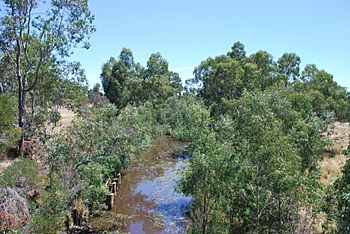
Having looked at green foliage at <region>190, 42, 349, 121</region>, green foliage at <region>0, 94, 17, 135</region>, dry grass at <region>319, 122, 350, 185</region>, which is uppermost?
green foliage at <region>190, 42, 349, 121</region>

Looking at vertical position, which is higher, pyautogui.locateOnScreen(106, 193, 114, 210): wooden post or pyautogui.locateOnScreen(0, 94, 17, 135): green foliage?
pyautogui.locateOnScreen(0, 94, 17, 135): green foliage

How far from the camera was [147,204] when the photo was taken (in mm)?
23938

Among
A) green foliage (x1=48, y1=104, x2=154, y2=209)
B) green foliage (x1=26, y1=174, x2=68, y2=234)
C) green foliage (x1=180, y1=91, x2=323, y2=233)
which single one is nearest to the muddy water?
green foliage (x1=48, y1=104, x2=154, y2=209)

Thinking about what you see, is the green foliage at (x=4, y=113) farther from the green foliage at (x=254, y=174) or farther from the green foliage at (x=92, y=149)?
the green foliage at (x=254, y=174)

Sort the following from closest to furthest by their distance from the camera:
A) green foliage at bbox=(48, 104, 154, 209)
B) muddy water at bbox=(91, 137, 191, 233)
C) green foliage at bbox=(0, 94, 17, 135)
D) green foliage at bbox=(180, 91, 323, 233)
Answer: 1. green foliage at bbox=(180, 91, 323, 233)
2. green foliage at bbox=(0, 94, 17, 135)
3. green foliage at bbox=(48, 104, 154, 209)
4. muddy water at bbox=(91, 137, 191, 233)

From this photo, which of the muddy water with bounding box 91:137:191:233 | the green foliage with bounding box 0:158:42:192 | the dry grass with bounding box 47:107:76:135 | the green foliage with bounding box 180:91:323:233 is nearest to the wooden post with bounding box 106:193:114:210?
the muddy water with bounding box 91:137:191:233

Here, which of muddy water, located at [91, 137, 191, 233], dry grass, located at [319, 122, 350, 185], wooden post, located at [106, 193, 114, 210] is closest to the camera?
muddy water, located at [91, 137, 191, 233]

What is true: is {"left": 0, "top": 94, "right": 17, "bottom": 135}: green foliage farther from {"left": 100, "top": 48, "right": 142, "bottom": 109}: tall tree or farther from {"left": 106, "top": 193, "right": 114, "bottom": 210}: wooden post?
{"left": 100, "top": 48, "right": 142, "bottom": 109}: tall tree

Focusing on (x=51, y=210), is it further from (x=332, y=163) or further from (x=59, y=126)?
(x=332, y=163)

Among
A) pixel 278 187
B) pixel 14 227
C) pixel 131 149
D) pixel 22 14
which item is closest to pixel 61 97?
pixel 22 14

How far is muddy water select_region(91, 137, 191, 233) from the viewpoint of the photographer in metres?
19.8

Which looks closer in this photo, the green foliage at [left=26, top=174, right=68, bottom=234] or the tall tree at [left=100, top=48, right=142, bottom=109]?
the green foliage at [left=26, top=174, right=68, bottom=234]

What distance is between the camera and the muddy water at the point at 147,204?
19828mm

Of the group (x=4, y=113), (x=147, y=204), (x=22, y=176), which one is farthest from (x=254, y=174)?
(x=147, y=204)
